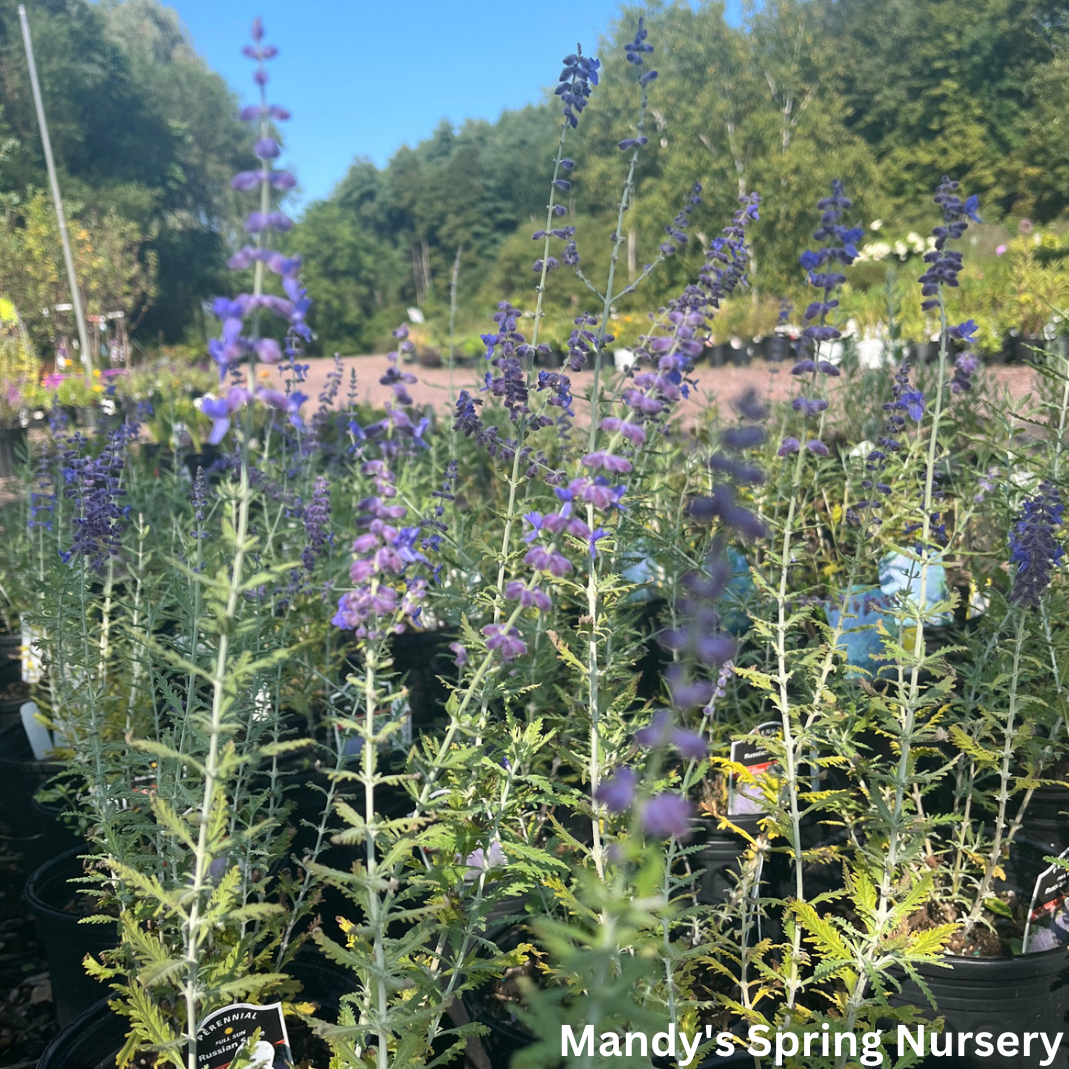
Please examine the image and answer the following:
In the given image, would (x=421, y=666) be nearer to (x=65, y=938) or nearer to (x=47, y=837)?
(x=47, y=837)

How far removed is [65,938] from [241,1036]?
0.85 m

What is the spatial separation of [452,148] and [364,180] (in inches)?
271

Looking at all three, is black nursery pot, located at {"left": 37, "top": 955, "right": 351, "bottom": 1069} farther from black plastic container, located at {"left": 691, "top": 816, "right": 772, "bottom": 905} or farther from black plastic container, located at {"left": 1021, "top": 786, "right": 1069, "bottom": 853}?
black plastic container, located at {"left": 1021, "top": 786, "right": 1069, "bottom": 853}

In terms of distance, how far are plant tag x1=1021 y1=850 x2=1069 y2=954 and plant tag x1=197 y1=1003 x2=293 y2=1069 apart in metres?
1.84

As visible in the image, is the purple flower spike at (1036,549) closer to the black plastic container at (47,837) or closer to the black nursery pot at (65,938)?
the black nursery pot at (65,938)

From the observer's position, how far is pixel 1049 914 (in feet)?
7.05

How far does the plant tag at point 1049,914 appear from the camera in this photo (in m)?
2.10

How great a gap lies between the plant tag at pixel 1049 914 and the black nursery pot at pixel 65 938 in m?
2.32

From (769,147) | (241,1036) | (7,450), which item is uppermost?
(769,147)

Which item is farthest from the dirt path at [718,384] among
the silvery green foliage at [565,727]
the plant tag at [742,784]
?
the plant tag at [742,784]

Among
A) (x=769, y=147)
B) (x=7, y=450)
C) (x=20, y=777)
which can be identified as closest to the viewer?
(x=20, y=777)

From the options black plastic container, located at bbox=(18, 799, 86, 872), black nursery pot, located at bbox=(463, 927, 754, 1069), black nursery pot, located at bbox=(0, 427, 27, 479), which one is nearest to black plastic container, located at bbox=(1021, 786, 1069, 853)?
black nursery pot, located at bbox=(463, 927, 754, 1069)

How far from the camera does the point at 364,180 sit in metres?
54.0

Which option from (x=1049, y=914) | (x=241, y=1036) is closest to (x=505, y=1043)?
(x=241, y=1036)
